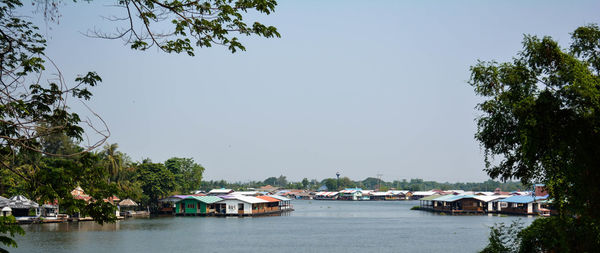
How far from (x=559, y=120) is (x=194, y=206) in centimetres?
4626

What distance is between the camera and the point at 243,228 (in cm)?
3994

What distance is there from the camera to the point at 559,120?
12.4 m

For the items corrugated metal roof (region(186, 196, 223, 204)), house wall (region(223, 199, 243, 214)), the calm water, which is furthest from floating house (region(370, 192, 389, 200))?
the calm water

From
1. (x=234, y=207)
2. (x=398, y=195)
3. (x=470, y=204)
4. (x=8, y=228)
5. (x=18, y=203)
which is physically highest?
(x=8, y=228)

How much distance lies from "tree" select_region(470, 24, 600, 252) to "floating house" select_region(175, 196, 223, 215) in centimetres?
4379

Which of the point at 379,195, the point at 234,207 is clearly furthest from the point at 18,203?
the point at 379,195

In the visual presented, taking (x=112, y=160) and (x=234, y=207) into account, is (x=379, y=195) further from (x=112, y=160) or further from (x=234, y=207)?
(x=112, y=160)

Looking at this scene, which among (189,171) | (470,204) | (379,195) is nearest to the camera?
(470,204)

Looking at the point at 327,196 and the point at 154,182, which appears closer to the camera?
the point at 154,182

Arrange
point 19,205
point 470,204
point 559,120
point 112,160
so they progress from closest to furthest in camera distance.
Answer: point 559,120 < point 19,205 < point 112,160 < point 470,204

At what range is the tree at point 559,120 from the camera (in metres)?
11.9

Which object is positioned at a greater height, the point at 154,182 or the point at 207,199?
the point at 154,182

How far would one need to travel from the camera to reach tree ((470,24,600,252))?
1194cm

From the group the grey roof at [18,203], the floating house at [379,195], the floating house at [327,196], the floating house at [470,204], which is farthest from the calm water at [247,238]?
the floating house at [327,196]
